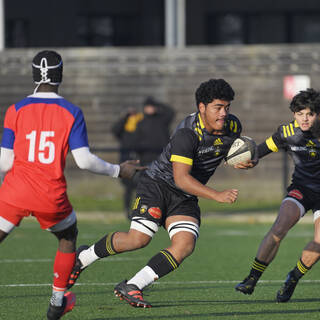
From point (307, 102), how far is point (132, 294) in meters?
2.16

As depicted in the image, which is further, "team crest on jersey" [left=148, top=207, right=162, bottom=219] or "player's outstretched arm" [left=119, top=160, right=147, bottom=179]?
"team crest on jersey" [left=148, top=207, right=162, bottom=219]

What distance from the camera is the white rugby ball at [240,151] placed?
7.44 m

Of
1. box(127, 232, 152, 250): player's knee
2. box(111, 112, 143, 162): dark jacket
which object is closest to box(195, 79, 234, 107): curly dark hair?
box(127, 232, 152, 250): player's knee

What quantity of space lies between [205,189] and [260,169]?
15411 millimetres

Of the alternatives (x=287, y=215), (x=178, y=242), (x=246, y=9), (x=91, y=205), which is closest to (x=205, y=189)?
(x=178, y=242)

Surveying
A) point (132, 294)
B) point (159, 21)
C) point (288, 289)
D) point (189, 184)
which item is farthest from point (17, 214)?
point (159, 21)

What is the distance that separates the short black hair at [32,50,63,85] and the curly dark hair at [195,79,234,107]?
1.36 m

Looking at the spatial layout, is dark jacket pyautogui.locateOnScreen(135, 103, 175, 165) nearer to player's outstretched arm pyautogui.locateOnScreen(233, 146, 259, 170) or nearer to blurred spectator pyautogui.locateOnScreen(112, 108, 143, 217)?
blurred spectator pyautogui.locateOnScreen(112, 108, 143, 217)

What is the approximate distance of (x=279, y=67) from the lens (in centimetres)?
2258

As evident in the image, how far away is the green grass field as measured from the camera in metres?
7.39

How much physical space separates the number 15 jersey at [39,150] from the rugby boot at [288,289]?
2.44 meters

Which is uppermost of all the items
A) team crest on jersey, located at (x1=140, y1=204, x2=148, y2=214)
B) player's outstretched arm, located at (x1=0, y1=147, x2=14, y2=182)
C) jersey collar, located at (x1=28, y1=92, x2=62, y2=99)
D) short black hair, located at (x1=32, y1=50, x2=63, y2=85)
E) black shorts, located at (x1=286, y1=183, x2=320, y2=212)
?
short black hair, located at (x1=32, y1=50, x2=63, y2=85)

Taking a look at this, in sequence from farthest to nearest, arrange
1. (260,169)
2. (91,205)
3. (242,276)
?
(260,169), (91,205), (242,276)

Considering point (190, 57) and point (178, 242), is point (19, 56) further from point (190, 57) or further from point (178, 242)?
point (178, 242)
